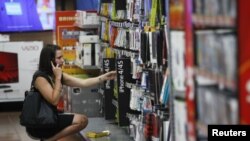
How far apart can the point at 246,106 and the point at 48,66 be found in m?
4.15

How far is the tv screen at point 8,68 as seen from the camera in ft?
35.4

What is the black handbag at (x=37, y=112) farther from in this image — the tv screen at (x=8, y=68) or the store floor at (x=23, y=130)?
the tv screen at (x=8, y=68)

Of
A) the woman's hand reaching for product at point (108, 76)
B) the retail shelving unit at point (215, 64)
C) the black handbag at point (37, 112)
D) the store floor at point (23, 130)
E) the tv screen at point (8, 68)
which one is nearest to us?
the retail shelving unit at point (215, 64)

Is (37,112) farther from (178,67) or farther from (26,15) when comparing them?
(26,15)

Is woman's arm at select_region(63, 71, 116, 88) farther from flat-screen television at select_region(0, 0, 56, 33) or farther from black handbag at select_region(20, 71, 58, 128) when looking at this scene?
flat-screen television at select_region(0, 0, 56, 33)

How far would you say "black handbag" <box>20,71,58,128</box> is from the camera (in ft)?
20.0

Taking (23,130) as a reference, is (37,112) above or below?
above

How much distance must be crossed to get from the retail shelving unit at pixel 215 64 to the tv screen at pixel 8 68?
8.36 metres

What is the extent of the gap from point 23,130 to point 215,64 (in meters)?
7.05

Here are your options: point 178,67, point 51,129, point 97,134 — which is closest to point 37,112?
point 51,129

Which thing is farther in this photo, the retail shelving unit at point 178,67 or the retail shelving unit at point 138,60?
the retail shelving unit at point 138,60

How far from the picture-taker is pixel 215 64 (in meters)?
→ 2.52

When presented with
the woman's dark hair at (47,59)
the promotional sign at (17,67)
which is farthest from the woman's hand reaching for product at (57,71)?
the promotional sign at (17,67)

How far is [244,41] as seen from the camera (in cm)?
229
